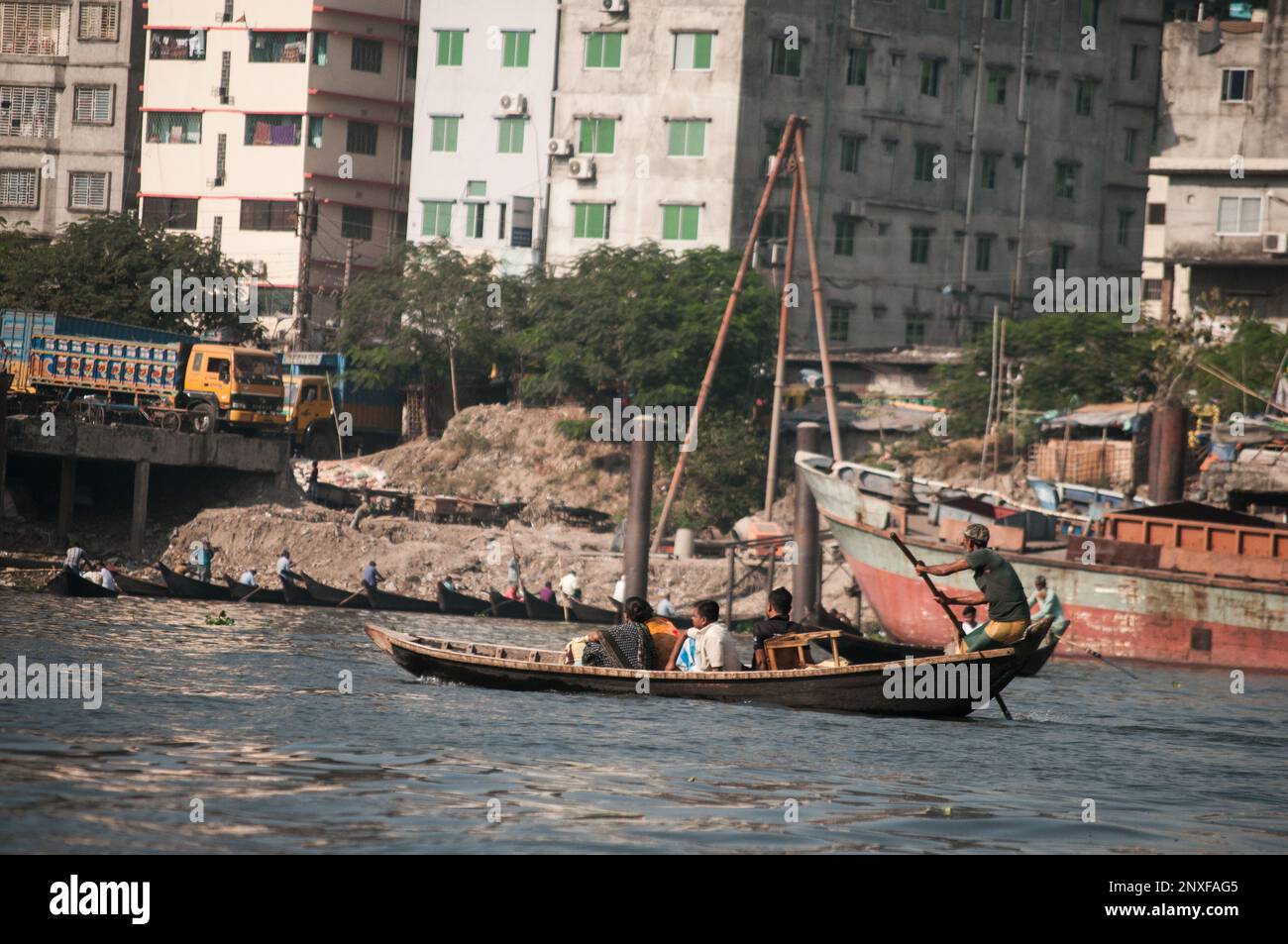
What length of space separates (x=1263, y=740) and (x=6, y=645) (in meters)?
19.0

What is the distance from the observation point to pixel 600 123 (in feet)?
226

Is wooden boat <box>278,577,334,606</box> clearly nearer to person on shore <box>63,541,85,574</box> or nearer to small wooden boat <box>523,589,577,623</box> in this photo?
person on shore <box>63,541,85,574</box>

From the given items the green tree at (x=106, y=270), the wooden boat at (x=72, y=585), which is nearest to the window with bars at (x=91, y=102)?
the green tree at (x=106, y=270)

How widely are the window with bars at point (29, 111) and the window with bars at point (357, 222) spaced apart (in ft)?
44.5

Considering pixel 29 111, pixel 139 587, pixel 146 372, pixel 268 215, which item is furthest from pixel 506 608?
pixel 29 111

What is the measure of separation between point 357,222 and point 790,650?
175 feet

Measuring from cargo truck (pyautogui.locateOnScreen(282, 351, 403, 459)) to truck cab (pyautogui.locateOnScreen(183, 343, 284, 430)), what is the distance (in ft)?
18.7

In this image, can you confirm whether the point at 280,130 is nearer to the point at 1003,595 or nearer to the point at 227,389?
the point at 227,389

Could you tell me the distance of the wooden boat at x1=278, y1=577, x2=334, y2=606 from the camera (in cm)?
4719

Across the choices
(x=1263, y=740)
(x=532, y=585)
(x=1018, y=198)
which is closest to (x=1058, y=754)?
(x=1263, y=740)

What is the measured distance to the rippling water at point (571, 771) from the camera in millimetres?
16859

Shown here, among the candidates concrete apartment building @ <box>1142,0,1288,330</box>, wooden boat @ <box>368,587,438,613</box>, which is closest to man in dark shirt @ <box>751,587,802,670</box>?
wooden boat @ <box>368,587,438,613</box>

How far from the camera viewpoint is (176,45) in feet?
251

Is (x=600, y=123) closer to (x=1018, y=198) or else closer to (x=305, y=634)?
(x=1018, y=198)
